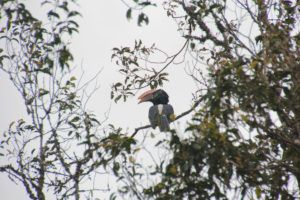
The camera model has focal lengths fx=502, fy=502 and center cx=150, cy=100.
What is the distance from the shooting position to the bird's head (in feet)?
36.2

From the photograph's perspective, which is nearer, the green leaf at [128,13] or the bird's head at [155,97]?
the green leaf at [128,13]

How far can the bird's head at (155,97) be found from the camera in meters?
11.0

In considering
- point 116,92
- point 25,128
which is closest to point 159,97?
point 116,92

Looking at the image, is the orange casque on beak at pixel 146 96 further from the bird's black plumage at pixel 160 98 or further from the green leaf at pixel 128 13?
the green leaf at pixel 128 13

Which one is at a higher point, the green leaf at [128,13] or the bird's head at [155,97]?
the bird's head at [155,97]

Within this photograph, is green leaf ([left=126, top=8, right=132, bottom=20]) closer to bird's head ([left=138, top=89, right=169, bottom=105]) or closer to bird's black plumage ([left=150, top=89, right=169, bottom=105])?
bird's head ([left=138, top=89, right=169, bottom=105])

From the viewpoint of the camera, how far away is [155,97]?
11172 millimetres

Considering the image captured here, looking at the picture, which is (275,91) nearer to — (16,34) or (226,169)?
(226,169)

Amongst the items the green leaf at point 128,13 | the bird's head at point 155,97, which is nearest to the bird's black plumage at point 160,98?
the bird's head at point 155,97

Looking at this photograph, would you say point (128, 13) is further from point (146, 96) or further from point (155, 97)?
point (155, 97)

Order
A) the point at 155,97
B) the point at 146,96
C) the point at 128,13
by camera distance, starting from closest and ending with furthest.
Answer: the point at 128,13, the point at 146,96, the point at 155,97

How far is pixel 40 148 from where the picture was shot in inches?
233

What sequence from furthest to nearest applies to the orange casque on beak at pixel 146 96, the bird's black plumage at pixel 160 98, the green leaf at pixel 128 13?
the bird's black plumage at pixel 160 98 → the orange casque on beak at pixel 146 96 → the green leaf at pixel 128 13

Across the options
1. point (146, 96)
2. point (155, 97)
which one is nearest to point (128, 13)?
point (146, 96)
